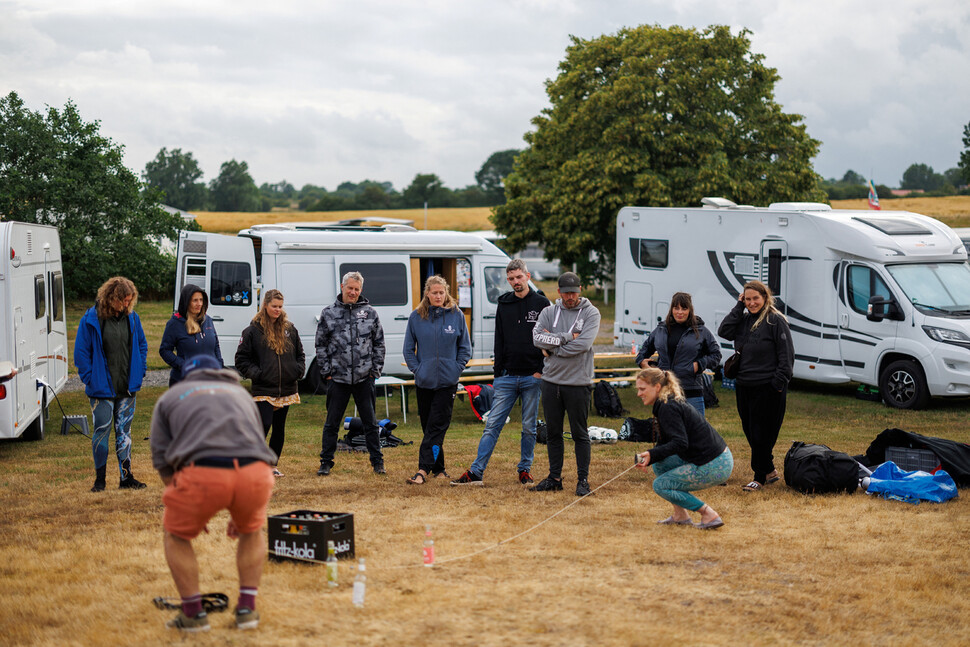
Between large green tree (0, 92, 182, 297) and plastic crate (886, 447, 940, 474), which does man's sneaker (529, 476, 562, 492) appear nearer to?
plastic crate (886, 447, 940, 474)

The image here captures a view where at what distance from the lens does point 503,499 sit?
829 cm

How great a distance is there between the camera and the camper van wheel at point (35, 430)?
11712mm

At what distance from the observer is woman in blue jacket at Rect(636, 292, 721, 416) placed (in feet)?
29.9

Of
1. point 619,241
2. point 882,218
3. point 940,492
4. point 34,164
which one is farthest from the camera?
point 34,164

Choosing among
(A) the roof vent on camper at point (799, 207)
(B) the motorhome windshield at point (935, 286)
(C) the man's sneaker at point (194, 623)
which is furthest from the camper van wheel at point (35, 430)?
(B) the motorhome windshield at point (935, 286)

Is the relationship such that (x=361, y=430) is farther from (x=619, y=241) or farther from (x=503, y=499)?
(x=619, y=241)

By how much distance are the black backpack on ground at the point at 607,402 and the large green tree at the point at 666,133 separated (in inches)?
539

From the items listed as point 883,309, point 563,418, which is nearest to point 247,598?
point 563,418

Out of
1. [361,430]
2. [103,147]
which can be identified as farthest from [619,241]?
[103,147]

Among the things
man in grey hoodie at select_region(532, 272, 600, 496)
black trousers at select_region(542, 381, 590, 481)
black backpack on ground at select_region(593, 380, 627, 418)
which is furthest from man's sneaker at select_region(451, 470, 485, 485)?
black backpack on ground at select_region(593, 380, 627, 418)

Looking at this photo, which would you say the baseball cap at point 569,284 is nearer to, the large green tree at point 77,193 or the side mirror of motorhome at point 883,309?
the side mirror of motorhome at point 883,309

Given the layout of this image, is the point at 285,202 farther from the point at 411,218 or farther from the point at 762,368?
the point at 762,368

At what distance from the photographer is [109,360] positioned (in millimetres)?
8234

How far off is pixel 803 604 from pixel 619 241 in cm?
1302
